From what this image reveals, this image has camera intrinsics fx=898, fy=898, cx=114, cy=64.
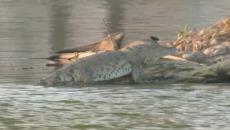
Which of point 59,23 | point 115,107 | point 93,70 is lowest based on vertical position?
point 115,107

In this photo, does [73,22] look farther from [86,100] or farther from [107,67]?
[86,100]

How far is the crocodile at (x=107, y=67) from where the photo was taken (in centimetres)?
1129

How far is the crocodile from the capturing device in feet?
37.0

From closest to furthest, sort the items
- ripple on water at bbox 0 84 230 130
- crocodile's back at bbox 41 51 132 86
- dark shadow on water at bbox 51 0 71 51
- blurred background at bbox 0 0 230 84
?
ripple on water at bbox 0 84 230 130 → crocodile's back at bbox 41 51 132 86 → blurred background at bbox 0 0 230 84 → dark shadow on water at bbox 51 0 71 51

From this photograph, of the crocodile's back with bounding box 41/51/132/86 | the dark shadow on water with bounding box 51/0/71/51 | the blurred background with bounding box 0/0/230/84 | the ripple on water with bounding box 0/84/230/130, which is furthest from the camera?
the dark shadow on water with bounding box 51/0/71/51

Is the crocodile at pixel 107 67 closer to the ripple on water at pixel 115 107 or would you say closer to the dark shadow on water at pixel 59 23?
the ripple on water at pixel 115 107

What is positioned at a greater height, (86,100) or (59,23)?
(59,23)

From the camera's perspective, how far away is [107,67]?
11602mm

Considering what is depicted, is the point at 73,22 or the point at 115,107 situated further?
the point at 73,22

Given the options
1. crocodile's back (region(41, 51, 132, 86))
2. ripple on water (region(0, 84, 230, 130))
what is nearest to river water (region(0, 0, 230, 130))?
ripple on water (region(0, 84, 230, 130))

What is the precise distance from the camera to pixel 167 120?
8812mm

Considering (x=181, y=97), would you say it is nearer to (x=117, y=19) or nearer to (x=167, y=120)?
(x=167, y=120)

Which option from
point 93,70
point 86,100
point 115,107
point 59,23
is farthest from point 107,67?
point 59,23

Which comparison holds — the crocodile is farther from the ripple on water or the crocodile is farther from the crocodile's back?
the ripple on water
